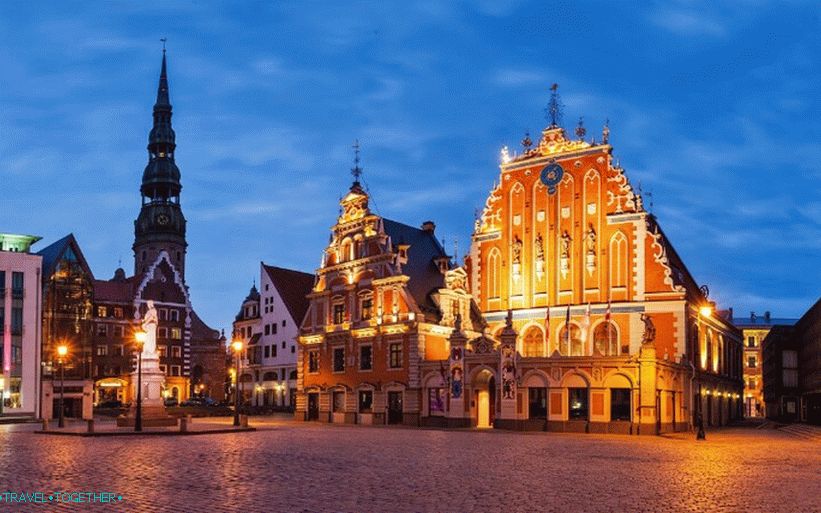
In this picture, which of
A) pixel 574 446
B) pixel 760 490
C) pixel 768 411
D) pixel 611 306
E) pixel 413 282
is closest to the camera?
pixel 760 490

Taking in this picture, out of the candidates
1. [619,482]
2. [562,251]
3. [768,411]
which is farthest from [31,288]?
[768,411]

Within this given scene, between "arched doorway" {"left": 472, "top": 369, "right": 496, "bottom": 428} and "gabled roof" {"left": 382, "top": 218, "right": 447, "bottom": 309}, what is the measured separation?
709 centimetres

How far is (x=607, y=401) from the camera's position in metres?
49.9

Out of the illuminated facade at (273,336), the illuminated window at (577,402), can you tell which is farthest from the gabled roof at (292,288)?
the illuminated window at (577,402)

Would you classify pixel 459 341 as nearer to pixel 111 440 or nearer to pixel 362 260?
pixel 362 260

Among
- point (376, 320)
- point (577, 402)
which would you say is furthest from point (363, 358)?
point (577, 402)

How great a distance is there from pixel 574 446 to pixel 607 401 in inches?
583

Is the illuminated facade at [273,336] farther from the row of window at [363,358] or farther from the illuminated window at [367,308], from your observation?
the illuminated window at [367,308]

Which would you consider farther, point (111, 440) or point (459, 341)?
point (459, 341)

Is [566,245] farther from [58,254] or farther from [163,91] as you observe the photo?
[163,91]

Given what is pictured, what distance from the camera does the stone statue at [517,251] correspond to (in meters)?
60.0

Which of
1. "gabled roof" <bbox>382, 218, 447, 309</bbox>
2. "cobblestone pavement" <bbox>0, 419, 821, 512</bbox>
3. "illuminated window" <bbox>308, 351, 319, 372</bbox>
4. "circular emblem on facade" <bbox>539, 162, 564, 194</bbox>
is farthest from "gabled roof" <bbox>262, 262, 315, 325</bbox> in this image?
"cobblestone pavement" <bbox>0, 419, 821, 512</bbox>

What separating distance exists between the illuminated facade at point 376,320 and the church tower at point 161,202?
75626 millimetres

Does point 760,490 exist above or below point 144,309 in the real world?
below
